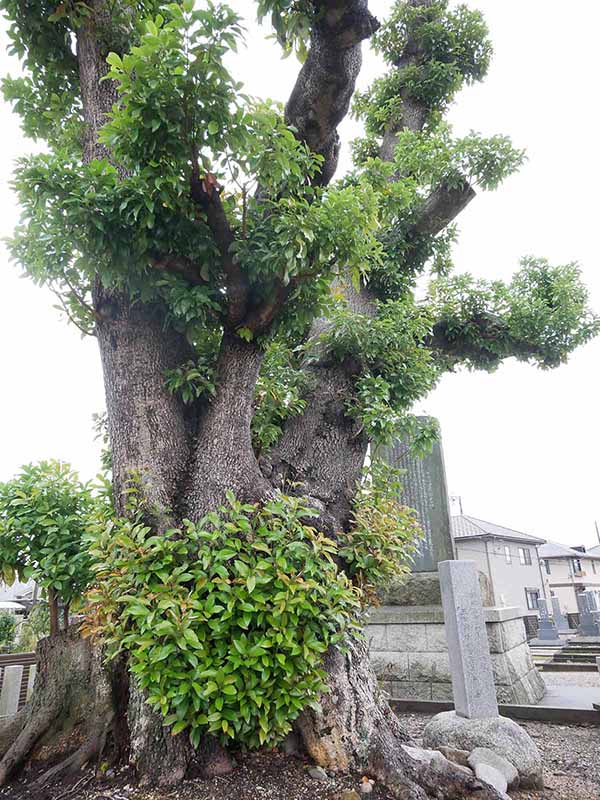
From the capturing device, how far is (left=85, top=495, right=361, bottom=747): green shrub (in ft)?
7.79

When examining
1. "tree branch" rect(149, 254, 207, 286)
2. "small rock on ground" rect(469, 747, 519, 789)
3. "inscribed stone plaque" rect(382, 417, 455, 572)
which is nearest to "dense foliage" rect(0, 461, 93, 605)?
"tree branch" rect(149, 254, 207, 286)

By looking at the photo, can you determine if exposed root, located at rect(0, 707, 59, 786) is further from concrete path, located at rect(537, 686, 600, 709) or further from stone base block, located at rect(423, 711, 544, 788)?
concrete path, located at rect(537, 686, 600, 709)

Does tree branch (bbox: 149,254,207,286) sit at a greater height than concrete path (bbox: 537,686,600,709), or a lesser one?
greater

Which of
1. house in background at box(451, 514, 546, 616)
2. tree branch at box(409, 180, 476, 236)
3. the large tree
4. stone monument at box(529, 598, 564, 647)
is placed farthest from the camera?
house in background at box(451, 514, 546, 616)

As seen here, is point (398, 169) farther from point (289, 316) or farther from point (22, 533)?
point (22, 533)

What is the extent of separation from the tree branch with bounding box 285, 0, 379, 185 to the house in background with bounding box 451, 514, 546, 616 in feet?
67.2

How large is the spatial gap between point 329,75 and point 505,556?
24.8 meters

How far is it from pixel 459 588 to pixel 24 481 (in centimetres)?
408

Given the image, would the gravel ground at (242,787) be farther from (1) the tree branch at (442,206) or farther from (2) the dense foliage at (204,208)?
(1) the tree branch at (442,206)

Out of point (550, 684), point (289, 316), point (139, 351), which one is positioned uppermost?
point (289, 316)

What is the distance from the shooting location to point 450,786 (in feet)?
9.65

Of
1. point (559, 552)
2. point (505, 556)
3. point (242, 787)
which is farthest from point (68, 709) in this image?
point (559, 552)

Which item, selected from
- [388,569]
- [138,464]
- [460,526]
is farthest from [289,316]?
[460,526]

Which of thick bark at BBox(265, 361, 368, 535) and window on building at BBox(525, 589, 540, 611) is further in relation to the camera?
window on building at BBox(525, 589, 540, 611)
